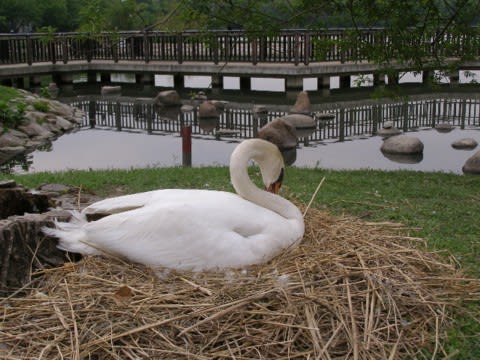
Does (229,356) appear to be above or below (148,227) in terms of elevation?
below

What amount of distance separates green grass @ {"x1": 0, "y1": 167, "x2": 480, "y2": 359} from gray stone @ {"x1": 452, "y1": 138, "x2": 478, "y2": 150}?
19.5 ft

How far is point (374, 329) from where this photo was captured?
12.6ft

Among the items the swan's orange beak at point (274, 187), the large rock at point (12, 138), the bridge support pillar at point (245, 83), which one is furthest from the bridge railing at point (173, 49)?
the swan's orange beak at point (274, 187)

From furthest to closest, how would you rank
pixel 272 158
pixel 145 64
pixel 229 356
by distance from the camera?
pixel 145 64, pixel 272 158, pixel 229 356

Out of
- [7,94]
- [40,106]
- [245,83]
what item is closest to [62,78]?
[245,83]

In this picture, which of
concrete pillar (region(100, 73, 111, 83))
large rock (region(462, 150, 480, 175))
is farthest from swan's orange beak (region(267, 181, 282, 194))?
concrete pillar (region(100, 73, 111, 83))

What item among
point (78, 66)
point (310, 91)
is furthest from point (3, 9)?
point (310, 91)

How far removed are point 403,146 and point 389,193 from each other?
→ 6.92m

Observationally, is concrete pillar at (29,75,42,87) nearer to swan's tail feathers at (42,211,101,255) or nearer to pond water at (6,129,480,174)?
pond water at (6,129,480,174)

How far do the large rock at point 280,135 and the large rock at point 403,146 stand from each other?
6.87 ft

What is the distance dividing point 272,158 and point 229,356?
75.2 inches

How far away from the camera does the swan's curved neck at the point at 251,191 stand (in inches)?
196

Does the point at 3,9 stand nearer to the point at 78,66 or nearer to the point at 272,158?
the point at 78,66

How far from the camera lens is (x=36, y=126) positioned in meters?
17.4
